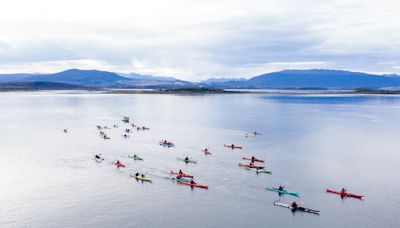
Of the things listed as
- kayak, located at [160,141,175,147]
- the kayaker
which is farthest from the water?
kayak, located at [160,141,175,147]

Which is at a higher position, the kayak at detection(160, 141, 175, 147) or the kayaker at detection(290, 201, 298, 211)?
the kayak at detection(160, 141, 175, 147)

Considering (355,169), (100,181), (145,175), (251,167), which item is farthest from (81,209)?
(355,169)

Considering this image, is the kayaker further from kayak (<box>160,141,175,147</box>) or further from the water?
kayak (<box>160,141,175,147</box>)

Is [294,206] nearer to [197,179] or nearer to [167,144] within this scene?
[197,179]

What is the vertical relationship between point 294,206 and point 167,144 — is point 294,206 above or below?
below

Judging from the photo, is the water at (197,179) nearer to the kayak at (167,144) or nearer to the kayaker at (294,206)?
the kayaker at (294,206)

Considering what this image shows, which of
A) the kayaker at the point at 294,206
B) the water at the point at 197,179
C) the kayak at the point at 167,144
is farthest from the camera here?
the kayak at the point at 167,144

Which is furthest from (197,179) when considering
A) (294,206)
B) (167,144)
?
(167,144)

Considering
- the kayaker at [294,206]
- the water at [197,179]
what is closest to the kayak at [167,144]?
the water at [197,179]

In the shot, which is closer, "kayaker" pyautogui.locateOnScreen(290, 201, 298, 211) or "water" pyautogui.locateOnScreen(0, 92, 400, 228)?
"water" pyautogui.locateOnScreen(0, 92, 400, 228)

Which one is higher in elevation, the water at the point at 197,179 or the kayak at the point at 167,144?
the kayak at the point at 167,144

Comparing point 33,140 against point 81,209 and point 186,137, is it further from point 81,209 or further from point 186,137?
point 81,209
